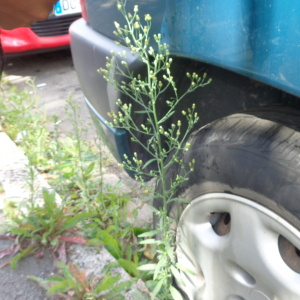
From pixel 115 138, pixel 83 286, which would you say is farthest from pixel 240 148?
pixel 83 286

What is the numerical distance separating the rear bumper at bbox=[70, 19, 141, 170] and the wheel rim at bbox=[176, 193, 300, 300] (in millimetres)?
595

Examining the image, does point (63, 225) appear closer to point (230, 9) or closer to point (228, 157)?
point (228, 157)

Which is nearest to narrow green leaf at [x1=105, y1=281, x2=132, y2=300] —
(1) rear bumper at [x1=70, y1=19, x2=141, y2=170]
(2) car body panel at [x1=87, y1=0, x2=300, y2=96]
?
(1) rear bumper at [x1=70, y1=19, x2=141, y2=170]

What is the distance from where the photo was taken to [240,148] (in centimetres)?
121

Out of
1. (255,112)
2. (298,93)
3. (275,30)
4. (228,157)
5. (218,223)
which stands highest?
(275,30)

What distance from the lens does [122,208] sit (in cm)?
238

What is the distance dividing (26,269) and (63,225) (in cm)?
28

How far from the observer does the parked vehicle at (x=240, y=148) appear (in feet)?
3.34

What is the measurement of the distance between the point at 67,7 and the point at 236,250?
15.2ft

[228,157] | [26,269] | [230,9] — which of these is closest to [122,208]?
[26,269]

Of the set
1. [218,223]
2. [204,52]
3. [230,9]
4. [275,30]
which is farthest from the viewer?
[218,223]

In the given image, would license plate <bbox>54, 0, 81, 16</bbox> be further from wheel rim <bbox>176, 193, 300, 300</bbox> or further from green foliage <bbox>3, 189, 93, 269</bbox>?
wheel rim <bbox>176, 193, 300, 300</bbox>

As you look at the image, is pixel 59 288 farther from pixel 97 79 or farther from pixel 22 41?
pixel 22 41

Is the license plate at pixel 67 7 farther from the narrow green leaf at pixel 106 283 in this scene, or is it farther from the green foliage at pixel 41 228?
the narrow green leaf at pixel 106 283
